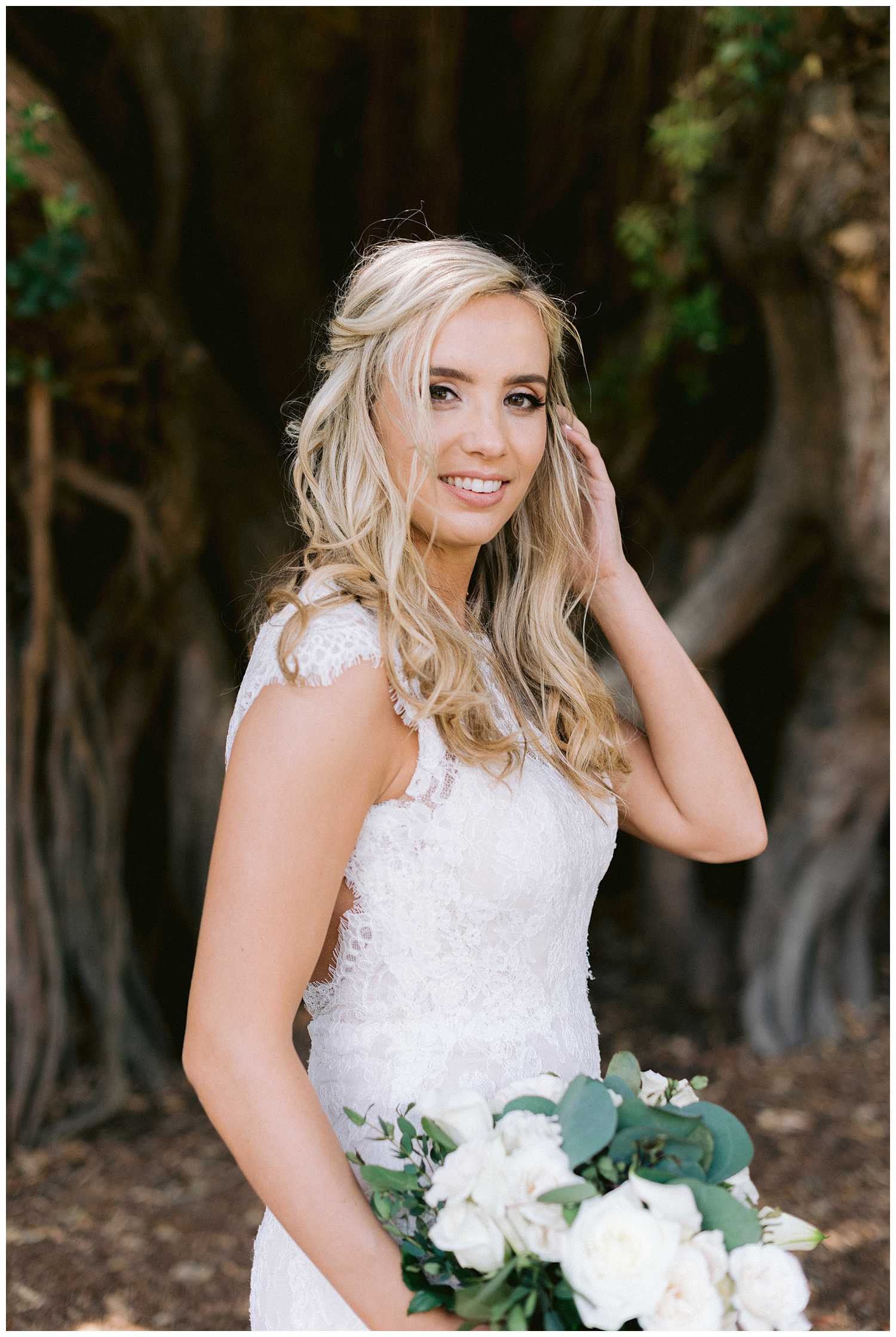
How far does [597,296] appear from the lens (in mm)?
5340

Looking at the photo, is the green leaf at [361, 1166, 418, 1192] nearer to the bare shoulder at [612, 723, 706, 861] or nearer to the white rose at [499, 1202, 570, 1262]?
the white rose at [499, 1202, 570, 1262]

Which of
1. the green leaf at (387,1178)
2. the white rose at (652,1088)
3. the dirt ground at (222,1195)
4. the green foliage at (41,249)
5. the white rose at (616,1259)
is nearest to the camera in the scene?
the white rose at (616,1259)

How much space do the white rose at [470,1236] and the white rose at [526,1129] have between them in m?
0.06

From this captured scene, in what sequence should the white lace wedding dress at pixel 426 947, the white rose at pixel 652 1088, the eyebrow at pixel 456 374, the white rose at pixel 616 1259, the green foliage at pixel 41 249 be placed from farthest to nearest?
the green foliage at pixel 41 249 → the eyebrow at pixel 456 374 → the white lace wedding dress at pixel 426 947 → the white rose at pixel 652 1088 → the white rose at pixel 616 1259

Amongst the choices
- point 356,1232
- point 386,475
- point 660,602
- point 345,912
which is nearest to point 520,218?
point 660,602

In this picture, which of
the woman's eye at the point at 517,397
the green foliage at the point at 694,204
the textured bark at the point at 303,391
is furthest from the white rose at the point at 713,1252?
the green foliage at the point at 694,204

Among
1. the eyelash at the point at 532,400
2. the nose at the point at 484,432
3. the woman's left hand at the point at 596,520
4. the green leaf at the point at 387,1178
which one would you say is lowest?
the green leaf at the point at 387,1178

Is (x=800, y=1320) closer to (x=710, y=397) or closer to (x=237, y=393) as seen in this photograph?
(x=710, y=397)

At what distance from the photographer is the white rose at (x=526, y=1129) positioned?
107 centimetres

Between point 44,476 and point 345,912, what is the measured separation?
2741 millimetres

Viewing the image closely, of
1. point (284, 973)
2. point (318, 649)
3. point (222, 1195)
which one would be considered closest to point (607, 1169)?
point (284, 973)

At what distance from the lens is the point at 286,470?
4.80 meters

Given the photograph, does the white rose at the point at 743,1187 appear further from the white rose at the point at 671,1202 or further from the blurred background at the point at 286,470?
the blurred background at the point at 286,470

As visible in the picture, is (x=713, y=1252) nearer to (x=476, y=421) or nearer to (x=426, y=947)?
(x=426, y=947)
